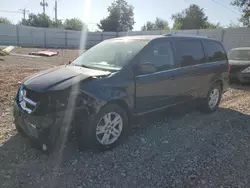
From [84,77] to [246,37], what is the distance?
62.4 ft

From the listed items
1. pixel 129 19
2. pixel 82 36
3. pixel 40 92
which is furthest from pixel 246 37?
pixel 129 19

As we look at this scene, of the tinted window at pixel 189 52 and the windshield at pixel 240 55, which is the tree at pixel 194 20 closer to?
the windshield at pixel 240 55

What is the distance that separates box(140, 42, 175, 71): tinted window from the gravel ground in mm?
874

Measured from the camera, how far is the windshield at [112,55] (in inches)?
150

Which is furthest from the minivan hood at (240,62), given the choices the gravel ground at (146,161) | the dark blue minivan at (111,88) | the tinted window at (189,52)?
the gravel ground at (146,161)

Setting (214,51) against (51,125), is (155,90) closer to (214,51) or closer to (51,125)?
(51,125)

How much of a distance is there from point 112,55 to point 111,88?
918 mm

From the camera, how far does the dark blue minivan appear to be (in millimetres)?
3008

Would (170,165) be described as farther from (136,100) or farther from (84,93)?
(84,93)

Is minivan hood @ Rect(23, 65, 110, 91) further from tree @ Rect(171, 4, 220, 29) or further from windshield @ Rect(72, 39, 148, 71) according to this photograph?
tree @ Rect(171, 4, 220, 29)

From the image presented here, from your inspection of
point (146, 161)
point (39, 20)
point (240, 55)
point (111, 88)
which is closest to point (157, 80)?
point (111, 88)

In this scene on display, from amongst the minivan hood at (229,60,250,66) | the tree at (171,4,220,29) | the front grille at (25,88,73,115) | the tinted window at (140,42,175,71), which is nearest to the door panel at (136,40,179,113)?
the tinted window at (140,42,175,71)

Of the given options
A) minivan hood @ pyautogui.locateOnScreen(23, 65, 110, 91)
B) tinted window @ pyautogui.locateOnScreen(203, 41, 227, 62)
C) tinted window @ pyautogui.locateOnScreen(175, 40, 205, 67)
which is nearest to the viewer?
minivan hood @ pyautogui.locateOnScreen(23, 65, 110, 91)

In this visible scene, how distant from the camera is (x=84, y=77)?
130 inches
